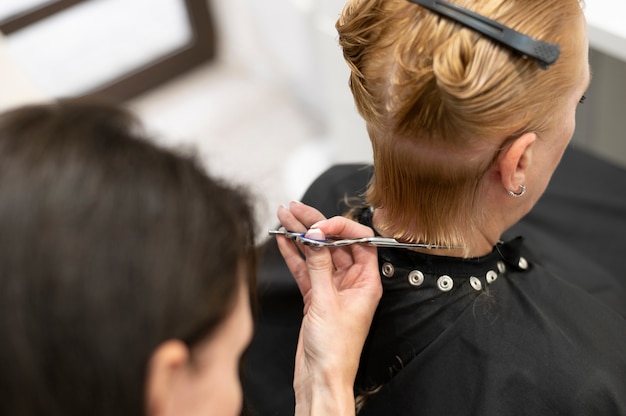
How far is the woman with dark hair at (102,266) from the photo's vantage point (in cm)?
59

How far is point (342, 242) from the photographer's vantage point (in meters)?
0.99

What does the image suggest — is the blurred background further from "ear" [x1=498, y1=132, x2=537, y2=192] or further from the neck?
"ear" [x1=498, y1=132, x2=537, y2=192]

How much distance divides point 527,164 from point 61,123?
592 mm

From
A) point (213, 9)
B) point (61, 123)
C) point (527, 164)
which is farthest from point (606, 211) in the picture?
point (213, 9)

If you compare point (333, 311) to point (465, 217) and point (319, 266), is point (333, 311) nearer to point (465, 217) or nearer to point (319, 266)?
point (319, 266)

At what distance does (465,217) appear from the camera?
3.27 feet

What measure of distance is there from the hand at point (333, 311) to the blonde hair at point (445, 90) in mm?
112

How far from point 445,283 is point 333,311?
171 mm

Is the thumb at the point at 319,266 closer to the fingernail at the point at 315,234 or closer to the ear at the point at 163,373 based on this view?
the fingernail at the point at 315,234

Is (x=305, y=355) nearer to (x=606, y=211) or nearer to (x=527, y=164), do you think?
(x=527, y=164)

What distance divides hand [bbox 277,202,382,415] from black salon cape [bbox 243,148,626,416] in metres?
0.05

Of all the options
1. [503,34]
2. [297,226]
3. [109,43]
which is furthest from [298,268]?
[109,43]

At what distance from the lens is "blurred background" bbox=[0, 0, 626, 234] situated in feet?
7.89

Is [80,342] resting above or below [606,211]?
above
